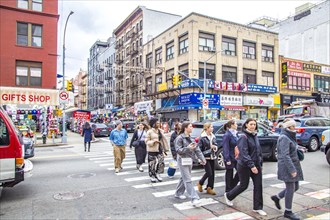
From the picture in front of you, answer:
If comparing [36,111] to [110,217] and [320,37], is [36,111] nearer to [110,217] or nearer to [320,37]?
[110,217]

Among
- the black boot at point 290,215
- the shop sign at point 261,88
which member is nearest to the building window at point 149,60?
the shop sign at point 261,88

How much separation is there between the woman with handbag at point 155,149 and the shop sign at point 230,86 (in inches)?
992

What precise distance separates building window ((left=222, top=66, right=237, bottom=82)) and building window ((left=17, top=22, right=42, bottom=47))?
2127 centimetres

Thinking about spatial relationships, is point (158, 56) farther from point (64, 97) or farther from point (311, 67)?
point (311, 67)

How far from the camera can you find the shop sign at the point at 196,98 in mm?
30031

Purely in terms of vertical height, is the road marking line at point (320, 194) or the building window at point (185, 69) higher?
the building window at point (185, 69)

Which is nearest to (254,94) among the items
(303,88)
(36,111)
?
(303,88)

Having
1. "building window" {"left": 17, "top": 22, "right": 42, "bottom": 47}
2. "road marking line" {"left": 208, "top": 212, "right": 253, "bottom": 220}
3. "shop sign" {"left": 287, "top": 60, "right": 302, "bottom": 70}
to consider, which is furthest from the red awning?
"road marking line" {"left": 208, "top": 212, "right": 253, "bottom": 220}

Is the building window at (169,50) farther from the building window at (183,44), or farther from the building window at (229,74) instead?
the building window at (229,74)

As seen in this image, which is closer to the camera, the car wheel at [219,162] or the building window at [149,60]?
the car wheel at [219,162]

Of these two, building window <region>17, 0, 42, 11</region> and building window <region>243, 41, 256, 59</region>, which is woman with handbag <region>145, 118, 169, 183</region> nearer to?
building window <region>17, 0, 42, 11</region>

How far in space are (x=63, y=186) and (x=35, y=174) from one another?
219 cm

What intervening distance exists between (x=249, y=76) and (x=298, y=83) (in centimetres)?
900

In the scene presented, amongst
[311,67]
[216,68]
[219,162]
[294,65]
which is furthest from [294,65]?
[219,162]
